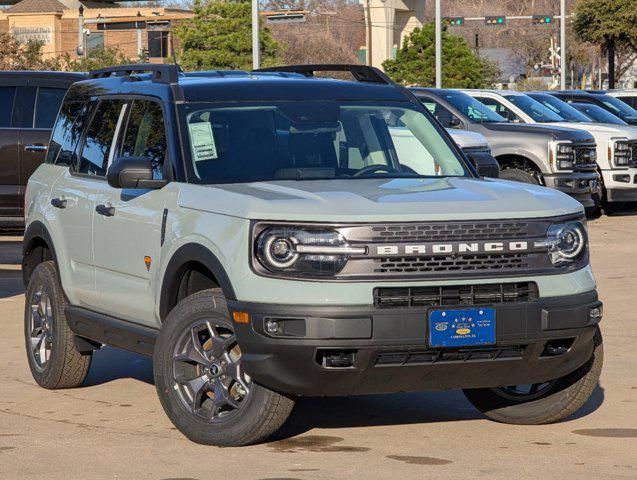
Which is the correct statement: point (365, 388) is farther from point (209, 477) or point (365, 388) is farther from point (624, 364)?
point (624, 364)

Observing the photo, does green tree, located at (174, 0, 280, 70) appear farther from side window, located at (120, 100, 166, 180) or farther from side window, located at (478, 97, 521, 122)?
side window, located at (120, 100, 166, 180)

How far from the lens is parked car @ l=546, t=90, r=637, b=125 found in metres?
28.1

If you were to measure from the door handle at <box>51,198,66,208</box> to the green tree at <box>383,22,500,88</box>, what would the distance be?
4281cm

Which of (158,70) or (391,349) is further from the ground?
(158,70)

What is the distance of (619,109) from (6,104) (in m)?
14.7

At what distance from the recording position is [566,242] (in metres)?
7.06

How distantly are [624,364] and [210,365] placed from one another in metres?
3.51

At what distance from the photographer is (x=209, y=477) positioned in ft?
21.1

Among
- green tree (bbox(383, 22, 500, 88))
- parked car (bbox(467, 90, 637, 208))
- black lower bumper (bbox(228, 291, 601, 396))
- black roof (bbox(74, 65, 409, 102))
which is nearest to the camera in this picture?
black lower bumper (bbox(228, 291, 601, 396))

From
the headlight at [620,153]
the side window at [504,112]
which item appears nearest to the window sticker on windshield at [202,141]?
the headlight at [620,153]

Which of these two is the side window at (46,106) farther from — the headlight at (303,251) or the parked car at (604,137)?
the headlight at (303,251)

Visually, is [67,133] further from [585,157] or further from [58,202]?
[585,157]

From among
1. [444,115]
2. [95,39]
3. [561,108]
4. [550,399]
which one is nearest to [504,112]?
[561,108]

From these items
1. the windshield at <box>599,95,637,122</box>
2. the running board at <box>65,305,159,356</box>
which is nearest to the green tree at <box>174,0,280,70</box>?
the windshield at <box>599,95,637,122</box>
